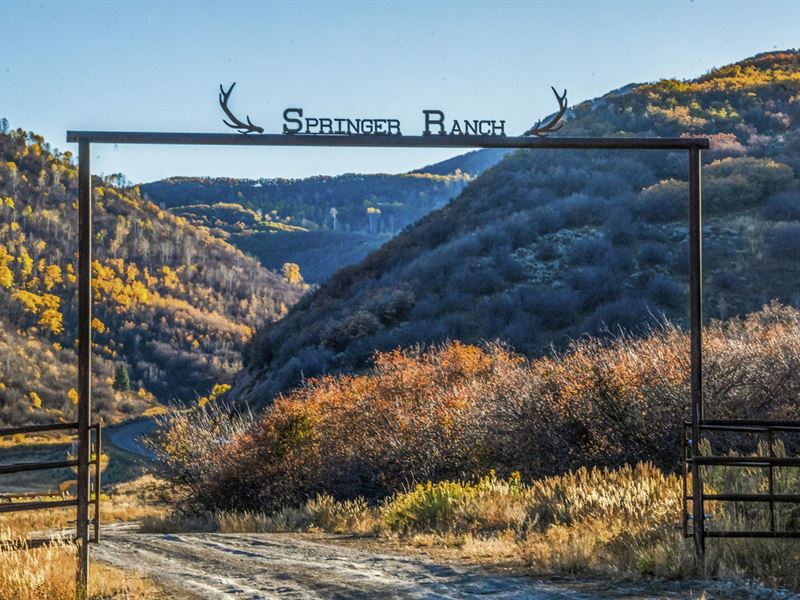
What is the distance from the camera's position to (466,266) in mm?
41469

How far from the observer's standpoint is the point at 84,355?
380 inches

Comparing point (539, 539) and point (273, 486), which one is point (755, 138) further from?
point (539, 539)

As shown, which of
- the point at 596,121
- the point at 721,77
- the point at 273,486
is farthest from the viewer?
the point at 721,77

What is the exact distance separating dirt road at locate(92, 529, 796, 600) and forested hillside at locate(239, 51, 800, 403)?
19.1 m

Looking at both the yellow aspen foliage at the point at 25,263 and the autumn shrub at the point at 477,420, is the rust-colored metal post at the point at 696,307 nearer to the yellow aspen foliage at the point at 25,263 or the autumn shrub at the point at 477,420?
the autumn shrub at the point at 477,420

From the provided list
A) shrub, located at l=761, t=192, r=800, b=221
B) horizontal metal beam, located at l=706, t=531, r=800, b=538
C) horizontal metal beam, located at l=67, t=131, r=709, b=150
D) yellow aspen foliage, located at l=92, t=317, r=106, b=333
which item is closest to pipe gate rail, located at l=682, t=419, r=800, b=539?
horizontal metal beam, located at l=706, t=531, r=800, b=538

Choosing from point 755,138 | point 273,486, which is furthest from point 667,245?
point 273,486

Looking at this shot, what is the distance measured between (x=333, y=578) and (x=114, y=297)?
420ft

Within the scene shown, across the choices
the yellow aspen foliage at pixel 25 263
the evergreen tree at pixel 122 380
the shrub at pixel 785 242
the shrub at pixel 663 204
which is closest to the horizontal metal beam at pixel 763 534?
the shrub at pixel 785 242

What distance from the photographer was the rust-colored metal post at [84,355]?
31.4ft

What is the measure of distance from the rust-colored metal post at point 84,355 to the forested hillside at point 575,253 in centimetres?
2239

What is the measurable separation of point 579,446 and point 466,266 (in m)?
23.2

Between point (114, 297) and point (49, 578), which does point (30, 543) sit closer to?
point (49, 578)

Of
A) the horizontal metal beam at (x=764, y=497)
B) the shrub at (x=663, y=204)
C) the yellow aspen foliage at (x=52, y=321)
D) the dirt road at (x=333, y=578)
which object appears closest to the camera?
the horizontal metal beam at (x=764, y=497)
